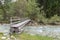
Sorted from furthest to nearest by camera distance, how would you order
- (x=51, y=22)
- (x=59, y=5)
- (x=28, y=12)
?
(x=59, y=5), (x=28, y=12), (x=51, y=22)

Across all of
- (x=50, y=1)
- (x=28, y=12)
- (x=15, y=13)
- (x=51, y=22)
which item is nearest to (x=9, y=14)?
(x=15, y=13)

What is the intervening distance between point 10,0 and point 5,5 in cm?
146

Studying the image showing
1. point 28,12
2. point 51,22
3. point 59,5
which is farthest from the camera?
point 59,5

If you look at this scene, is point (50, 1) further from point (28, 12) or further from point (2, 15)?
point (2, 15)

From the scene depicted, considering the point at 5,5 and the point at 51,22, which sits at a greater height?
the point at 5,5

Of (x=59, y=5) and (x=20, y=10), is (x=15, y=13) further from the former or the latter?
(x=59, y=5)

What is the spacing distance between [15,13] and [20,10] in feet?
4.08

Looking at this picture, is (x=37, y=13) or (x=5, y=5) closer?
(x=37, y=13)

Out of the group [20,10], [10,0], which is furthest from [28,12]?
[10,0]

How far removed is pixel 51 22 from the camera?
103 feet

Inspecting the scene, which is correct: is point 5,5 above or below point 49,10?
above

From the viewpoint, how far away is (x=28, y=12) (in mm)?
33469

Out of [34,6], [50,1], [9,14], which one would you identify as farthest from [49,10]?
[9,14]

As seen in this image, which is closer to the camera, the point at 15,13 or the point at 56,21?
the point at 56,21
